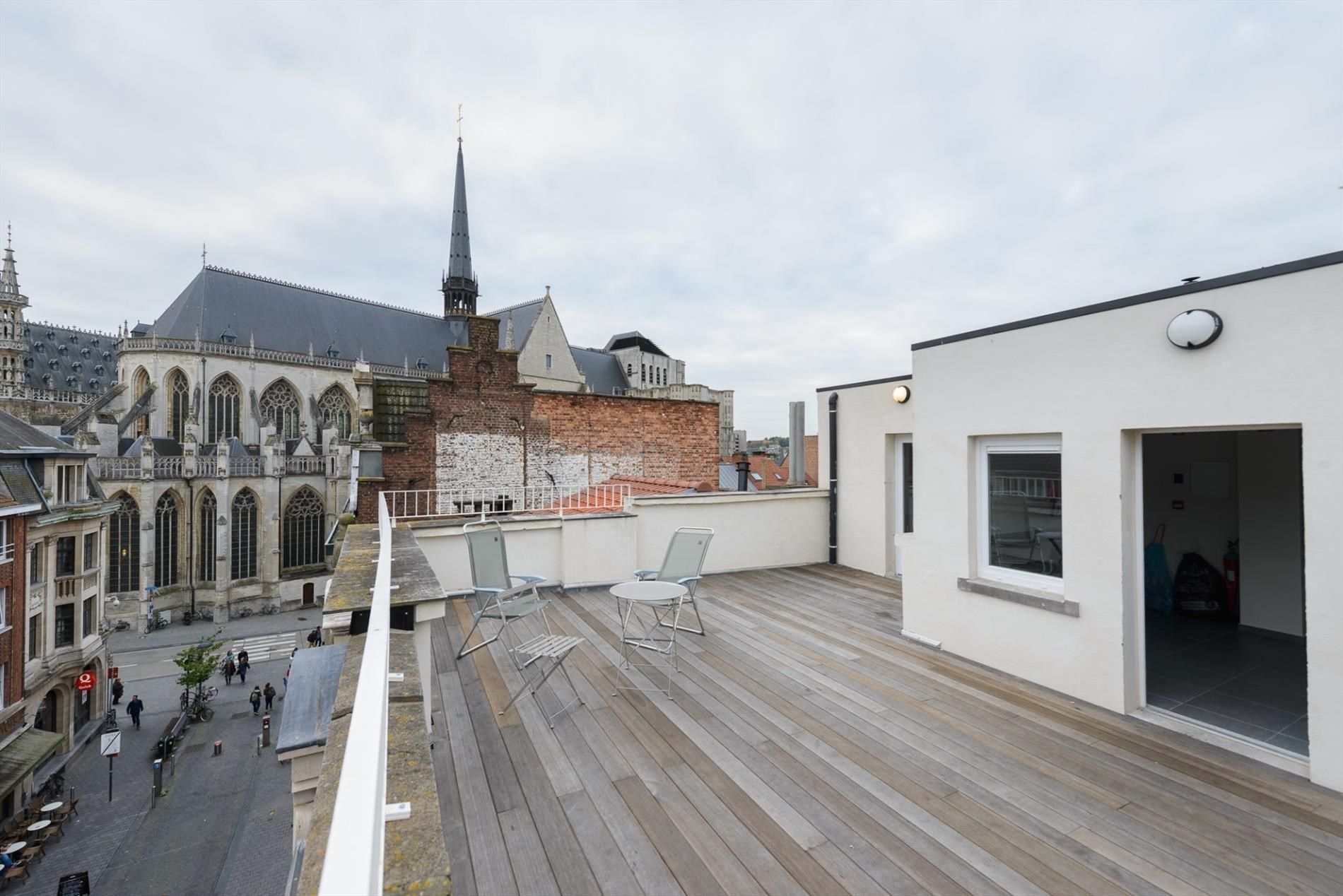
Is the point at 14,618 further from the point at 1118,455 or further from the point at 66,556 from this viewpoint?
the point at 1118,455

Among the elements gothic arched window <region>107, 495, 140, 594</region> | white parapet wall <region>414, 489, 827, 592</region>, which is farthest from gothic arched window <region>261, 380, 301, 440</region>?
white parapet wall <region>414, 489, 827, 592</region>

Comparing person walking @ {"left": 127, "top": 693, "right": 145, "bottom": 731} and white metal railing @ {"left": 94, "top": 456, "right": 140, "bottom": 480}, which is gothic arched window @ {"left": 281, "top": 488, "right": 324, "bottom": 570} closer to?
white metal railing @ {"left": 94, "top": 456, "right": 140, "bottom": 480}

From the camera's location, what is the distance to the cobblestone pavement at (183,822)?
35.6 feet

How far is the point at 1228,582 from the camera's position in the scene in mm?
5199

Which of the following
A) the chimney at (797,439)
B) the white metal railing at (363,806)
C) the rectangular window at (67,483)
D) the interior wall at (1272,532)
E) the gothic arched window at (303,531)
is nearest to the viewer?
the white metal railing at (363,806)

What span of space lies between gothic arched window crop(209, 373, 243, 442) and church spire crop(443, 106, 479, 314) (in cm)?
1514

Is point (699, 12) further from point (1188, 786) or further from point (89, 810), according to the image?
point (89, 810)

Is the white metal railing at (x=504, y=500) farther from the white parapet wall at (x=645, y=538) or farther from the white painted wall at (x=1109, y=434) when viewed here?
the white painted wall at (x=1109, y=434)

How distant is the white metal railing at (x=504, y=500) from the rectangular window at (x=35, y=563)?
1957 cm

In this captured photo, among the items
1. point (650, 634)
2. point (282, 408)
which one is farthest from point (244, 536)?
point (650, 634)

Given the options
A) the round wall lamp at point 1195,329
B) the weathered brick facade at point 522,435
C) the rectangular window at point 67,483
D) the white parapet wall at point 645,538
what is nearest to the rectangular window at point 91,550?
the rectangular window at point 67,483

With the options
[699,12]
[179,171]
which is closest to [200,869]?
[699,12]

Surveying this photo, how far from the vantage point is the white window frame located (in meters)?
3.76

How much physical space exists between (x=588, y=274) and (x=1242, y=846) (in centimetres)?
3113
